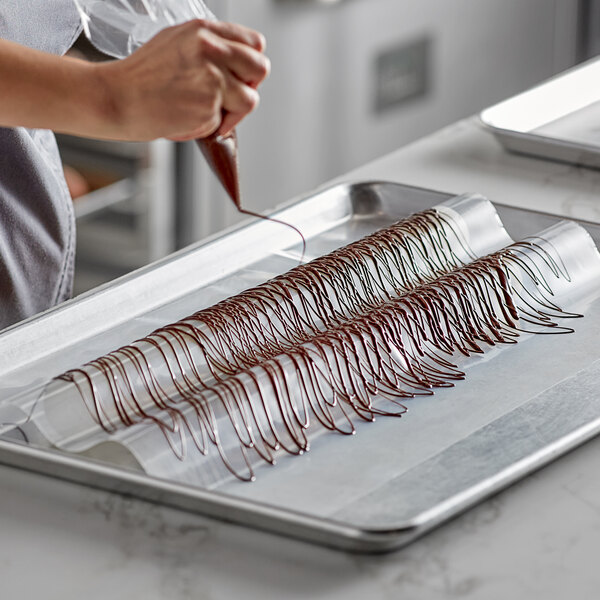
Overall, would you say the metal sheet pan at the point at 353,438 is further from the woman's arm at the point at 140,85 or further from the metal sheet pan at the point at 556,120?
the metal sheet pan at the point at 556,120

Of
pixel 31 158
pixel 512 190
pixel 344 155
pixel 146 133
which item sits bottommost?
pixel 344 155

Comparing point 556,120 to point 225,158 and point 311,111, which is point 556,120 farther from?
point 311,111

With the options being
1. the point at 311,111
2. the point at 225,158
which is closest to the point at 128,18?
the point at 225,158

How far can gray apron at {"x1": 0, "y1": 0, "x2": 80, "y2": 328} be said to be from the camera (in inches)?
39.7

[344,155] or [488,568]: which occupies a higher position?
[488,568]

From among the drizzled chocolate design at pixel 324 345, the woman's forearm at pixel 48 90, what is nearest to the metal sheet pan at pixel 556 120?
the drizzled chocolate design at pixel 324 345

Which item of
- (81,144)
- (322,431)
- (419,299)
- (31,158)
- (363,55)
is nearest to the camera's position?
(322,431)

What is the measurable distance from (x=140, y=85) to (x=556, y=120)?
75cm

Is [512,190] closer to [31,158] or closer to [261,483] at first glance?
[31,158]

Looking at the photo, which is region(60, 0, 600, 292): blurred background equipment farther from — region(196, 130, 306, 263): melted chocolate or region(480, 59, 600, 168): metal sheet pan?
region(196, 130, 306, 263): melted chocolate

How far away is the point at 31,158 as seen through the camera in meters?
1.04

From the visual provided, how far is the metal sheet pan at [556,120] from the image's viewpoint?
1211 millimetres

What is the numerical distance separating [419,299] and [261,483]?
0.70 feet

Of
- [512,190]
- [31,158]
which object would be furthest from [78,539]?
[512,190]
